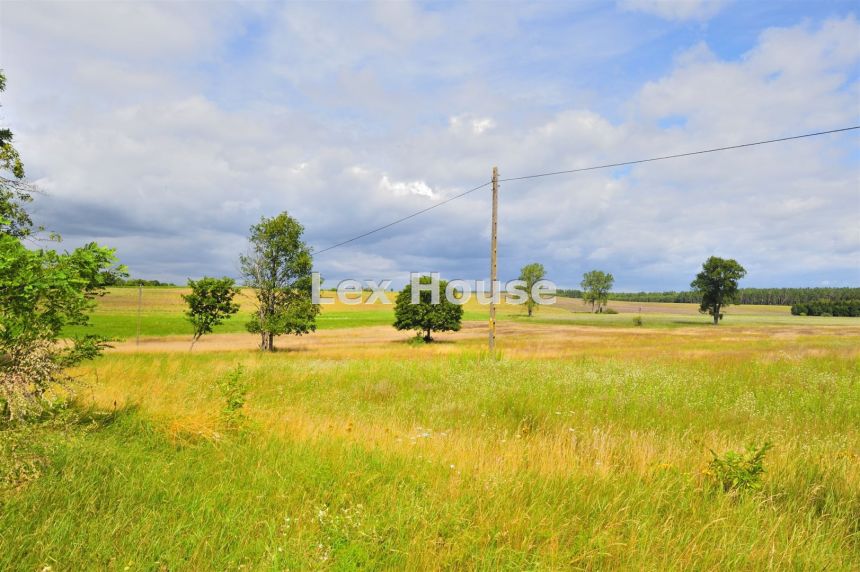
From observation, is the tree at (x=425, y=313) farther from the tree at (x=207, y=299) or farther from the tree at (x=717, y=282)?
the tree at (x=717, y=282)

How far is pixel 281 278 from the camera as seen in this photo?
31.6 meters

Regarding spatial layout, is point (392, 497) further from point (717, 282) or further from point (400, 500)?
point (717, 282)

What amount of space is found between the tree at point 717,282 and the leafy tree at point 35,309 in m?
92.7

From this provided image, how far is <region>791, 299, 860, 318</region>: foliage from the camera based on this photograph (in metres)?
125

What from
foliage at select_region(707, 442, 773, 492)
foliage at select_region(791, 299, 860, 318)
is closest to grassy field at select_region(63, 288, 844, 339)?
foliage at select_region(707, 442, 773, 492)

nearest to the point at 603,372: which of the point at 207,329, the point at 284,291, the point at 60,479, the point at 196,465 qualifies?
the point at 196,465

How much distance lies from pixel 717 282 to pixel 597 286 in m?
37.0

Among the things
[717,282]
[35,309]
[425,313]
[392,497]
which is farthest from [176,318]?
[717,282]

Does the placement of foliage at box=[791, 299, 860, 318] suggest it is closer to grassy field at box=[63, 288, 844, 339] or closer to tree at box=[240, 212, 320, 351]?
grassy field at box=[63, 288, 844, 339]

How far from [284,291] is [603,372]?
79.7 ft

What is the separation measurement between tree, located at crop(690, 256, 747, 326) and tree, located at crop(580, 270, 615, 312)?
1292 inches

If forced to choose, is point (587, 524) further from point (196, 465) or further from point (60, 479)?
point (60, 479)

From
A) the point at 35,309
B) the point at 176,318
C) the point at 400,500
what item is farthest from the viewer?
the point at 176,318

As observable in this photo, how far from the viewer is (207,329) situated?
2975cm
